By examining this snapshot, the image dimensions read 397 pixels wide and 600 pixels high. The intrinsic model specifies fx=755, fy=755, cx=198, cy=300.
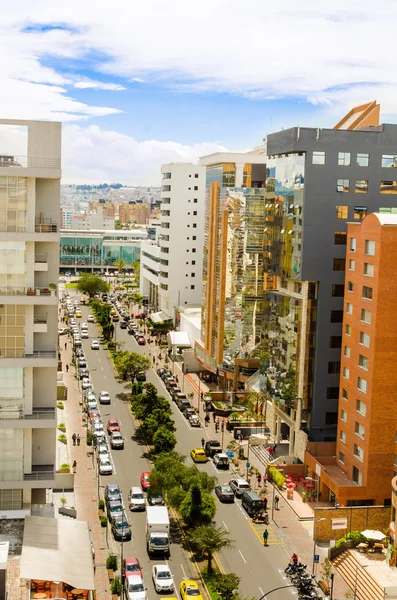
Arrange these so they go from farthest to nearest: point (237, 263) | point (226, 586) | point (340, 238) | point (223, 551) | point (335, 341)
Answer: point (237, 263) → point (335, 341) → point (340, 238) → point (223, 551) → point (226, 586)

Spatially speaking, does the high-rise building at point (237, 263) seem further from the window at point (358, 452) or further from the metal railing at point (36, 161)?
the metal railing at point (36, 161)

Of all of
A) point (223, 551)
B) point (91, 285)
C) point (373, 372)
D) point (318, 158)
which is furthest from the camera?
point (91, 285)

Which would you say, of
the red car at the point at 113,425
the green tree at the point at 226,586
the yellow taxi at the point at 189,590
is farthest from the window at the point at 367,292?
the red car at the point at 113,425

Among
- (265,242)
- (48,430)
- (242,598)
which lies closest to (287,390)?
(265,242)

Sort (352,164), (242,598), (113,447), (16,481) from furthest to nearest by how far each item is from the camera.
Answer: (113,447) < (352,164) < (242,598) < (16,481)

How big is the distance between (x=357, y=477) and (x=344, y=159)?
21885mm

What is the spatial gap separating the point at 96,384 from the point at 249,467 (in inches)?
1137

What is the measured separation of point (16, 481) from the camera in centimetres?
3020

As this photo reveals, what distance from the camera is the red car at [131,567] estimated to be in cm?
3772

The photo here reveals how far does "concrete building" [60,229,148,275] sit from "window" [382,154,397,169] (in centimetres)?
14425

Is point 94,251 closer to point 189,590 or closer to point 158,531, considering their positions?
point 158,531

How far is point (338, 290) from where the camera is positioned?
53938 millimetres

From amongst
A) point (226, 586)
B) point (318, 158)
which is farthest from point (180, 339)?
point (226, 586)

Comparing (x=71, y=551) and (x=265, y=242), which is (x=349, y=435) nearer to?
(x=265, y=242)
